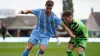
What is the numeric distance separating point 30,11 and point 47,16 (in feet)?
1.97

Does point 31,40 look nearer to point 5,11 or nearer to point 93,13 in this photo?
point 93,13

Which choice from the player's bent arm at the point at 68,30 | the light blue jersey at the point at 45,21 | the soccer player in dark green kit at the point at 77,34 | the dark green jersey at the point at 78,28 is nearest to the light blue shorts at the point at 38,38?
the light blue jersey at the point at 45,21

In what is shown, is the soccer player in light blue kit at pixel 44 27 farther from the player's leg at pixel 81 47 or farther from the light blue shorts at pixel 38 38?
the player's leg at pixel 81 47

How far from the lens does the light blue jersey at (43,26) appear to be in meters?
14.9

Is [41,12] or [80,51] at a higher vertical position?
[41,12]

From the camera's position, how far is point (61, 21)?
49.0 ft

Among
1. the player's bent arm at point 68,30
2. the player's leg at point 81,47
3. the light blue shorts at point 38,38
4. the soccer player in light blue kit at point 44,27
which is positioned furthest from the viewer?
the player's leg at point 81,47

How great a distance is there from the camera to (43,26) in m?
15.0

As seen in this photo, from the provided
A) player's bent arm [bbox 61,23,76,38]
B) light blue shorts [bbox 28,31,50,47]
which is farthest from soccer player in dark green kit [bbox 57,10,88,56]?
light blue shorts [bbox 28,31,50,47]

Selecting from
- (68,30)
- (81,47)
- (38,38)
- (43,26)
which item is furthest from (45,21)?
(81,47)

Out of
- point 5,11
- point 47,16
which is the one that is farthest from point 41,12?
point 5,11

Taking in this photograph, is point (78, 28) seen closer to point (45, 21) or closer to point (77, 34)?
point (77, 34)

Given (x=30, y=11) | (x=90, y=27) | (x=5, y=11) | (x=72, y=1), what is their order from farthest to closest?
(x=5, y=11)
(x=90, y=27)
(x=72, y=1)
(x=30, y=11)

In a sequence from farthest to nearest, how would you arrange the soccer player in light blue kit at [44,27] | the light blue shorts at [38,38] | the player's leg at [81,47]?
the player's leg at [81,47]
the light blue shorts at [38,38]
the soccer player in light blue kit at [44,27]
